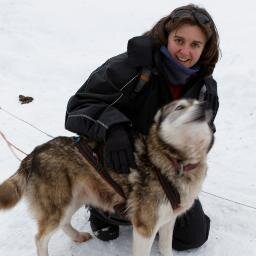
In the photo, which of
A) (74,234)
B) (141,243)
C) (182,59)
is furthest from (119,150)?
(74,234)

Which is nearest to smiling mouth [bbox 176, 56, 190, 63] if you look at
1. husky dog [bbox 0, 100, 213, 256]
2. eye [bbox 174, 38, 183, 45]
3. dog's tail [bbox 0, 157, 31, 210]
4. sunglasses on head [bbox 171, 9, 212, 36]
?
eye [bbox 174, 38, 183, 45]

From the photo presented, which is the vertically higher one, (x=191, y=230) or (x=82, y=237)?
(x=82, y=237)

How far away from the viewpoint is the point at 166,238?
314 cm

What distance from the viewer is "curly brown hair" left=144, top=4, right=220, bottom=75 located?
2.80 metres

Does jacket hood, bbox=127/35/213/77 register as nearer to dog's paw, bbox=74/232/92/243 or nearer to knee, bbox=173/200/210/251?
knee, bbox=173/200/210/251

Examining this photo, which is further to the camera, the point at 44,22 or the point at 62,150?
the point at 44,22

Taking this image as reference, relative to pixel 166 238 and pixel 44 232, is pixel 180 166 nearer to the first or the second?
pixel 166 238

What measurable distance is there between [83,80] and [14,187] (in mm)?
4638

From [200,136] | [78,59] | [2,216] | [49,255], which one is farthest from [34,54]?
[200,136]

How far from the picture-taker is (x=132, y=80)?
290 cm

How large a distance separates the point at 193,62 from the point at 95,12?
7763 millimetres

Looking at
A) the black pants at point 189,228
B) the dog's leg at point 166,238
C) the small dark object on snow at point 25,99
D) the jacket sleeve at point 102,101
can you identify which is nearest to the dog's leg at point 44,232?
the black pants at point 189,228

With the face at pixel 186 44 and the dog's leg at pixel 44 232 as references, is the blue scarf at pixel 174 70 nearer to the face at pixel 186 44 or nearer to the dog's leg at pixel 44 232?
the face at pixel 186 44

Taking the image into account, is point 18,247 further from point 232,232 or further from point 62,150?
point 232,232
